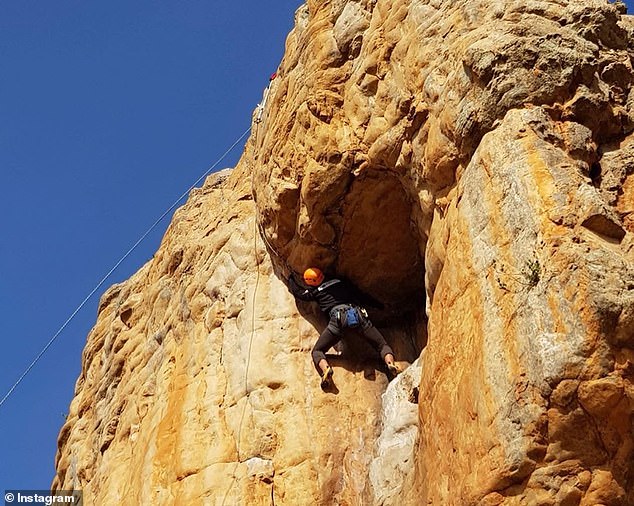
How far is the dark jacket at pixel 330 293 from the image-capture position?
Result: 11.7 m

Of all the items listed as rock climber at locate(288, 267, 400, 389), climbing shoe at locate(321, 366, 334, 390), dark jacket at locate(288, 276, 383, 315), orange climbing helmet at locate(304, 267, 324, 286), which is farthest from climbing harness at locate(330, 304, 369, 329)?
Answer: climbing shoe at locate(321, 366, 334, 390)

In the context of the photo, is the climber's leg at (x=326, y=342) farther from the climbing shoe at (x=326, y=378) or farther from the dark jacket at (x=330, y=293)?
the dark jacket at (x=330, y=293)

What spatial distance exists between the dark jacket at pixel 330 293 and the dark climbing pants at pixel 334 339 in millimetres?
266

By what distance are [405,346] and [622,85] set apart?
482 cm

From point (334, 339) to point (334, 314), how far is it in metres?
0.33

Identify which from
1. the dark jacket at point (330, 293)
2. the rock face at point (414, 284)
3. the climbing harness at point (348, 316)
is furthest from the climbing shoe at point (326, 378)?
the dark jacket at point (330, 293)

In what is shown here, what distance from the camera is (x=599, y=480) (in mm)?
6426

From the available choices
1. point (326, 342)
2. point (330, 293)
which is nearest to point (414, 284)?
point (330, 293)

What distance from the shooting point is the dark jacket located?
11688 millimetres

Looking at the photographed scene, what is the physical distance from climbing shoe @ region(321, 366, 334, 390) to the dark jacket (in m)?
0.90

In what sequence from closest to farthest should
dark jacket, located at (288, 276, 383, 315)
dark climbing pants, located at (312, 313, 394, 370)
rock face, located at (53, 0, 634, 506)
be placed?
rock face, located at (53, 0, 634, 506) < dark climbing pants, located at (312, 313, 394, 370) < dark jacket, located at (288, 276, 383, 315)

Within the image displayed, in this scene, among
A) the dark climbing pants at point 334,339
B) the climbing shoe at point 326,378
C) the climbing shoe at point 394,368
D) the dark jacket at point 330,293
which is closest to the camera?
the climbing shoe at point 326,378

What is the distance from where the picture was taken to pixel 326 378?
1115cm

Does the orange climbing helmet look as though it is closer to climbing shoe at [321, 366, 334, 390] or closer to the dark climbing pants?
the dark climbing pants
